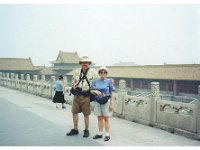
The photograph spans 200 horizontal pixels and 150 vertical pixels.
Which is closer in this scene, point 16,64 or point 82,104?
point 82,104

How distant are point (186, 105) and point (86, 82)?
2740mm

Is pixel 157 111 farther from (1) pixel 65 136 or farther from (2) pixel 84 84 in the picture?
(1) pixel 65 136

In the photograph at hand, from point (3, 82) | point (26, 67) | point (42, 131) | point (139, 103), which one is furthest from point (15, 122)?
point (26, 67)

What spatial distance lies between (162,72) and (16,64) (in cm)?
3342

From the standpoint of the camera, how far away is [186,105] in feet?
21.9

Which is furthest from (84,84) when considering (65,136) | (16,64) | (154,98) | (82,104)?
(16,64)

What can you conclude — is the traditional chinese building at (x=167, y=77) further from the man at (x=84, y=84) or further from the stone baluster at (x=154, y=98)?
the man at (x=84, y=84)

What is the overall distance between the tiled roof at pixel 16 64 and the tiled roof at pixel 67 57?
251 inches

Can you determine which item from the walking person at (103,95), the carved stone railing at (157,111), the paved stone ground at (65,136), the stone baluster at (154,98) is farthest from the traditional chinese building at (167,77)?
the walking person at (103,95)

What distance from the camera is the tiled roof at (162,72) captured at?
80.3ft

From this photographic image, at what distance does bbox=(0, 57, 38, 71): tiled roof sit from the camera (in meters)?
49.3

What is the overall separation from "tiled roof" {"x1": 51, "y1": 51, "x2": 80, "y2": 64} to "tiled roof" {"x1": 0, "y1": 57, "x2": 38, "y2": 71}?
20.9 feet

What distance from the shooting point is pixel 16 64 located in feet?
168

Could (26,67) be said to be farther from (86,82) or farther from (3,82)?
(86,82)
